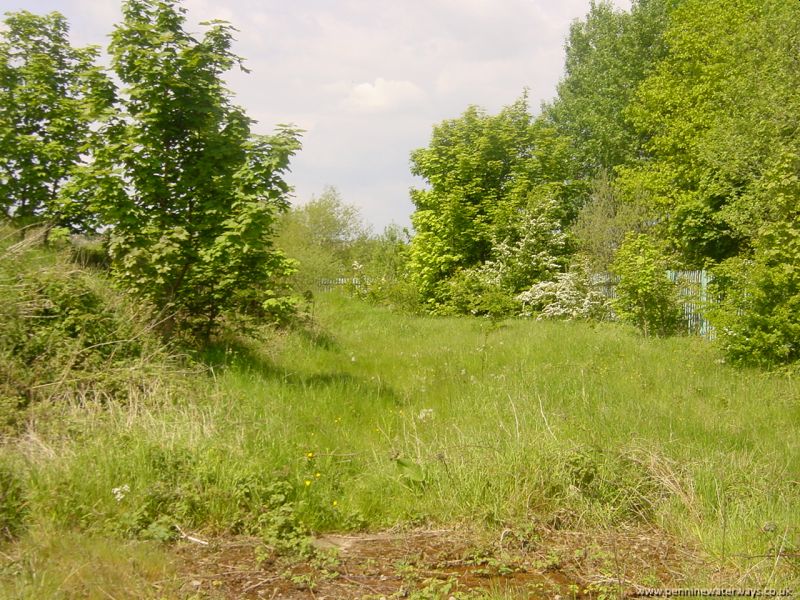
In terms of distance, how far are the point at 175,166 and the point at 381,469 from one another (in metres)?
5.39

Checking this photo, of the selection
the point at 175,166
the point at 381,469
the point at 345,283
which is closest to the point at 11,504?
the point at 381,469

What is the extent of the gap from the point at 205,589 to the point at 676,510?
125 inches

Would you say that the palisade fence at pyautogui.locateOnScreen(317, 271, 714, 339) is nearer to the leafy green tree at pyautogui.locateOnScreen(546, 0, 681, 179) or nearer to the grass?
the grass

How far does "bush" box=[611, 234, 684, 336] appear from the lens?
54.5 ft

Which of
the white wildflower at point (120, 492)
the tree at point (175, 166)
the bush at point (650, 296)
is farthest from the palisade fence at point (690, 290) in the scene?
the white wildflower at point (120, 492)

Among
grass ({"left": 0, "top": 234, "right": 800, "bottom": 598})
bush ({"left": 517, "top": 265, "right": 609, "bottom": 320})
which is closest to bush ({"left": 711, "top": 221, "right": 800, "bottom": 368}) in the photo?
grass ({"left": 0, "top": 234, "right": 800, "bottom": 598})

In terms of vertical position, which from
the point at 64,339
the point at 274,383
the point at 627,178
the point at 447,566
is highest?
the point at 627,178

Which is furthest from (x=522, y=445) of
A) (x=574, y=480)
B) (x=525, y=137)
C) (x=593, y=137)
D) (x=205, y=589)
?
(x=593, y=137)

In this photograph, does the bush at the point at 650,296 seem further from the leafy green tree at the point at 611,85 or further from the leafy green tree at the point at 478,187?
the leafy green tree at the point at 611,85

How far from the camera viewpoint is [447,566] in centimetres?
417

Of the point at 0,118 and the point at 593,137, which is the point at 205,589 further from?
the point at 593,137

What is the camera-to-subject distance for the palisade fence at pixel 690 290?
46.3 feet

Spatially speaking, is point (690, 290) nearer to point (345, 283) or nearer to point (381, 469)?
point (345, 283)

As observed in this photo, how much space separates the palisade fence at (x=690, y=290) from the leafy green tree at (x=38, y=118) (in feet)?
37.5
